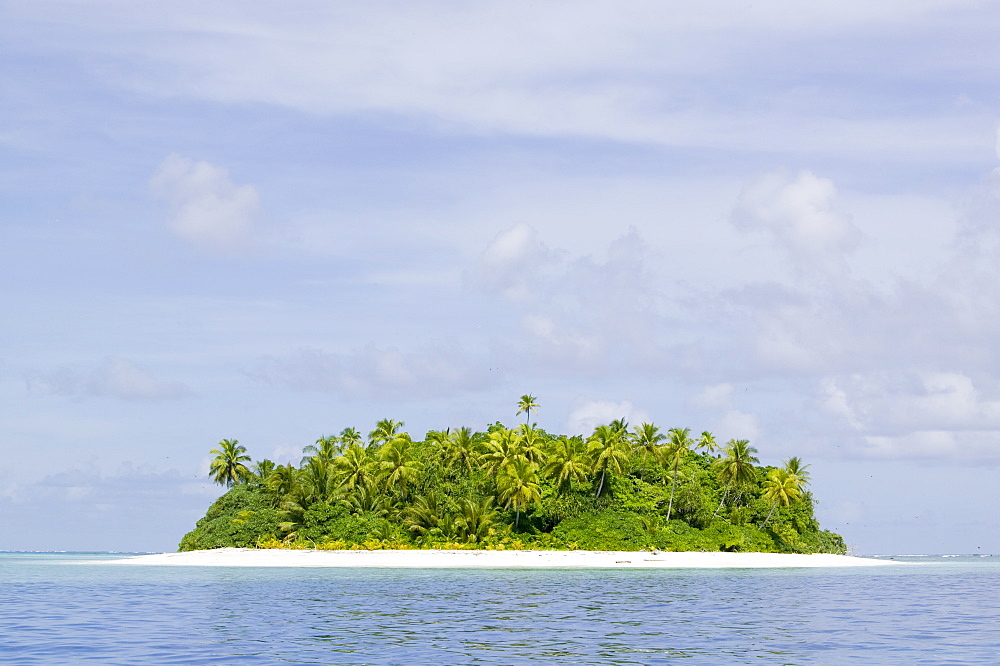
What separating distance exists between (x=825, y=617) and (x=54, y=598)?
3640 centimetres

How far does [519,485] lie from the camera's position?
3602 inches

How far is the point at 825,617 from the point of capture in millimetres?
37438

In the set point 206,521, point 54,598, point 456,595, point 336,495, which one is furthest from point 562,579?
point 206,521

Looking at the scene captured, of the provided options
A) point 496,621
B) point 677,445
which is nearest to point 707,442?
point 677,445

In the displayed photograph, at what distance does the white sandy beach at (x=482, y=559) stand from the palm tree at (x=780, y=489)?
6.94 metres

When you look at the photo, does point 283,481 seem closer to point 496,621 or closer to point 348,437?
point 348,437

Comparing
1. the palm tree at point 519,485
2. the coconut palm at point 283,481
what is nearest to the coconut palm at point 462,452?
the palm tree at point 519,485

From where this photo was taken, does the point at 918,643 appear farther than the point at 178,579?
No

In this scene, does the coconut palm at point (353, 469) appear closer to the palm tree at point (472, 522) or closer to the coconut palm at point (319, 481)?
the coconut palm at point (319, 481)

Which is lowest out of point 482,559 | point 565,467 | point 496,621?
point 496,621

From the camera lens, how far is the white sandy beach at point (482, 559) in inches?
3191

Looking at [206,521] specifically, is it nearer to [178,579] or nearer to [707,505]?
[178,579]

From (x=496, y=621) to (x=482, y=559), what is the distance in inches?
2031

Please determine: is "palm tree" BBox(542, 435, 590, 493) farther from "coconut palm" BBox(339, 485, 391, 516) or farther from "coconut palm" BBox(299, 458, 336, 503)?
"coconut palm" BBox(299, 458, 336, 503)
